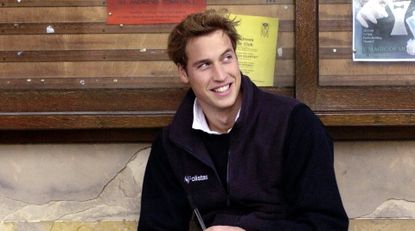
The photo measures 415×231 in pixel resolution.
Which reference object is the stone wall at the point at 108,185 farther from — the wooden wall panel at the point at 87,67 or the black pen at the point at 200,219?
the black pen at the point at 200,219

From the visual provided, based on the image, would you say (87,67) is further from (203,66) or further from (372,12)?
(372,12)

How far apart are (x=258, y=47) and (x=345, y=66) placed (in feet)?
1.32

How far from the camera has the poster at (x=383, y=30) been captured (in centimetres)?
352

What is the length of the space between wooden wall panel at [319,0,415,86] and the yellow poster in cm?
22

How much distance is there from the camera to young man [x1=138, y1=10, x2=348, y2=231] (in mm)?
2844

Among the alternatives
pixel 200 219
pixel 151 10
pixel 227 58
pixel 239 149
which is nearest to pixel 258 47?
pixel 151 10

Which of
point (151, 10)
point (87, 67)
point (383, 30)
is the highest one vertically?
point (151, 10)

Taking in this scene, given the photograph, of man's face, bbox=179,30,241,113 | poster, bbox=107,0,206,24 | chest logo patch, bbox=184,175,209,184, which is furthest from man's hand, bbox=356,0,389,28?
chest logo patch, bbox=184,175,209,184

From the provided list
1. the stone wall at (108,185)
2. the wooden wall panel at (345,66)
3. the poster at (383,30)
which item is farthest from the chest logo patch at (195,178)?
the poster at (383,30)

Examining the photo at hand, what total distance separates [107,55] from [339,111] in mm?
1091

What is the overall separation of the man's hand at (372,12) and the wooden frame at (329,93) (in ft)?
0.48

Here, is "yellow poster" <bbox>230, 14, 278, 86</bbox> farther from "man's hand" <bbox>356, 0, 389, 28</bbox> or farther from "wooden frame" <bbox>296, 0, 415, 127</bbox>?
"man's hand" <bbox>356, 0, 389, 28</bbox>

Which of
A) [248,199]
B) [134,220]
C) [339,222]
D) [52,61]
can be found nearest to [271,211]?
[248,199]

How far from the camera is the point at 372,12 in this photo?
3.53 metres
